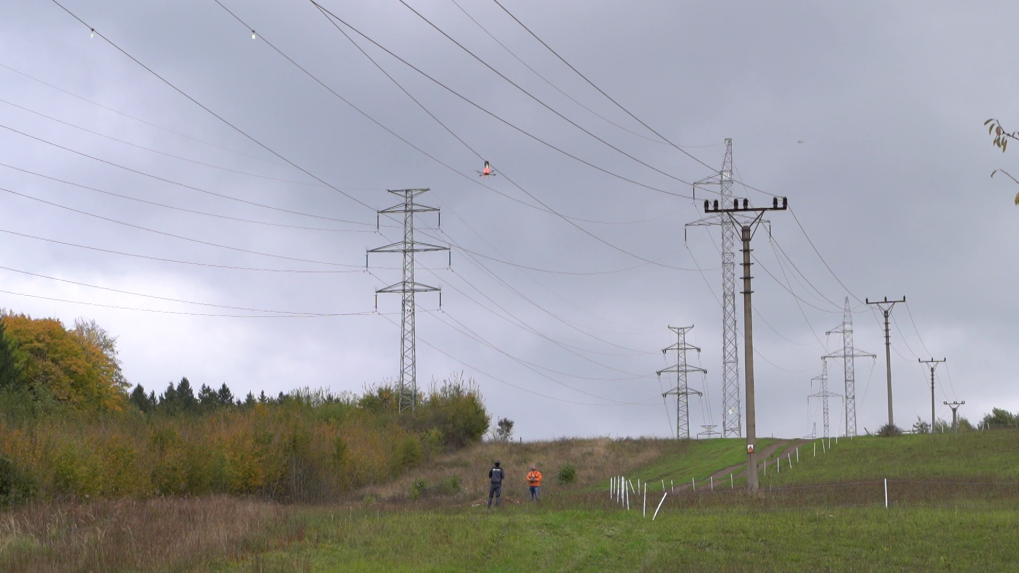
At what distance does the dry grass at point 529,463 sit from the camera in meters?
63.9

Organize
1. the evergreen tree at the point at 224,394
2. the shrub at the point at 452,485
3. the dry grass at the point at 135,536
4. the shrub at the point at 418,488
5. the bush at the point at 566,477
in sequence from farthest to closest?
the evergreen tree at the point at 224,394, the bush at the point at 566,477, the shrub at the point at 452,485, the shrub at the point at 418,488, the dry grass at the point at 135,536

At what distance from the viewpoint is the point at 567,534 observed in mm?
30719

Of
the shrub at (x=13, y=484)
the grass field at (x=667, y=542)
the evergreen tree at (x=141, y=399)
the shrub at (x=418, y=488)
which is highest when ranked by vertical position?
the evergreen tree at (x=141, y=399)

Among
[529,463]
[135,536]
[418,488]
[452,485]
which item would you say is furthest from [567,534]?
[529,463]

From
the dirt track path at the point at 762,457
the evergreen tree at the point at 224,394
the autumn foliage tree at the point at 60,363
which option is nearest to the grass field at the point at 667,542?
the dirt track path at the point at 762,457

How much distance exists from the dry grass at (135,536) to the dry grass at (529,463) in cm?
2372

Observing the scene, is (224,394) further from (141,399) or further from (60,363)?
(60,363)

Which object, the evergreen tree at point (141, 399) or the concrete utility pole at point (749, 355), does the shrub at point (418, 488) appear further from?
the evergreen tree at point (141, 399)

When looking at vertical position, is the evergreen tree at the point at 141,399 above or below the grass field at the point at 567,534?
above

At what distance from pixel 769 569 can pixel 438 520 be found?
12862 mm

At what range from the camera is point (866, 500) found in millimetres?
39469

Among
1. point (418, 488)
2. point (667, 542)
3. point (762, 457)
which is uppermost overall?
point (762, 457)

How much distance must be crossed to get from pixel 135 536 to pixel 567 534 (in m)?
12.5

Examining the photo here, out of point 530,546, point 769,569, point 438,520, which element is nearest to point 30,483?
point 438,520
